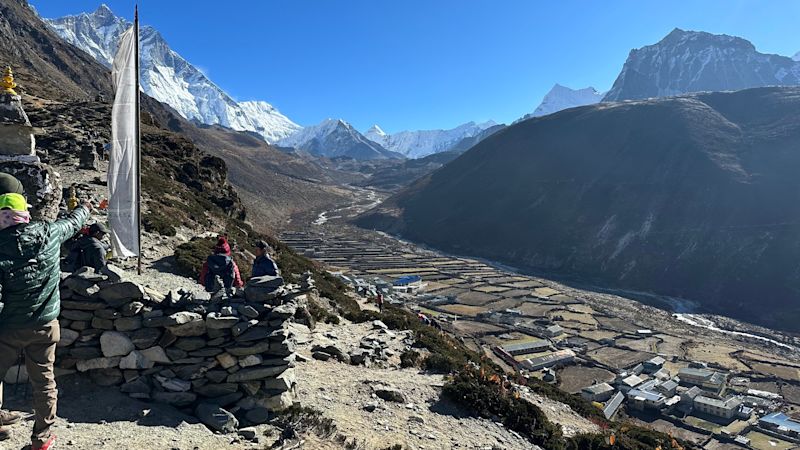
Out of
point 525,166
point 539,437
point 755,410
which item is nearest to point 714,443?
point 755,410

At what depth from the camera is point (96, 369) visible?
7.55m

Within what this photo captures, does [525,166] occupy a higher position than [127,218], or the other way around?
[525,166]

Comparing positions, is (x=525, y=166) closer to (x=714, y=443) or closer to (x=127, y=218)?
(x=714, y=443)

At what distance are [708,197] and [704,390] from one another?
7879 cm

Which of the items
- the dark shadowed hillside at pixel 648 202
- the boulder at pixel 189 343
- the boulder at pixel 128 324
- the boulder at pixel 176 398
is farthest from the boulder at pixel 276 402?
the dark shadowed hillside at pixel 648 202

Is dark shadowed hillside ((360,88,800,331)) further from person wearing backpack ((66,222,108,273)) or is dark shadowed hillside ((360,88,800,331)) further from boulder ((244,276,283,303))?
person wearing backpack ((66,222,108,273))

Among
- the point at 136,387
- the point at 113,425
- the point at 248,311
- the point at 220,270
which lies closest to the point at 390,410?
the point at 248,311

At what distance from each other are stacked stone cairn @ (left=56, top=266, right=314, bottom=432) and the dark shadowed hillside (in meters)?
84.1

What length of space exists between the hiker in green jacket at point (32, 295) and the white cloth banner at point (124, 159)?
352 centimetres

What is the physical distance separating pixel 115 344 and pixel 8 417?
1625 mm

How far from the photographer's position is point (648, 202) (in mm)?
106688

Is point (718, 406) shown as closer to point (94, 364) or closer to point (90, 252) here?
point (94, 364)

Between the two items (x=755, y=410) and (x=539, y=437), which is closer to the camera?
(x=539, y=437)

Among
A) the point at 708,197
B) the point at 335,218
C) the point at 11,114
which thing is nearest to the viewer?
the point at 11,114
